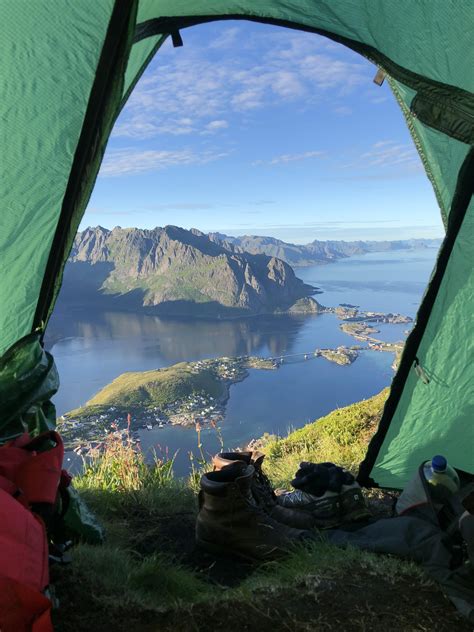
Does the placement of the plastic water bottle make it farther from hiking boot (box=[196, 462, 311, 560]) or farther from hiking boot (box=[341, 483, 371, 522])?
hiking boot (box=[196, 462, 311, 560])

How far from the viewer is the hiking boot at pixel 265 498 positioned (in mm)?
3010

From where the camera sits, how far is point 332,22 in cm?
314

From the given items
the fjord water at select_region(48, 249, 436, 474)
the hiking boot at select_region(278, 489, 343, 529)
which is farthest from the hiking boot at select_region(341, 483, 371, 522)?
the fjord water at select_region(48, 249, 436, 474)

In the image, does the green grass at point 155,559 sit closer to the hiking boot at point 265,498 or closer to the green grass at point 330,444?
the green grass at point 330,444

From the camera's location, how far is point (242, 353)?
446 ft

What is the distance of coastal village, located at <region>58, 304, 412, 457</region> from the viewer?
47.9 meters

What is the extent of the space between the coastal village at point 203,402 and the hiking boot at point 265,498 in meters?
1.85

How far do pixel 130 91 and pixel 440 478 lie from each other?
3599 millimetres

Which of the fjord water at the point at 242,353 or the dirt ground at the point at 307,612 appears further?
the fjord water at the point at 242,353

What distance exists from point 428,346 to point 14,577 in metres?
2.93

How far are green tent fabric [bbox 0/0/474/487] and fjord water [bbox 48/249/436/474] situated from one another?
36766mm

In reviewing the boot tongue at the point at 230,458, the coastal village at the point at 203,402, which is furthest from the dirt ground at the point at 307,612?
the coastal village at the point at 203,402

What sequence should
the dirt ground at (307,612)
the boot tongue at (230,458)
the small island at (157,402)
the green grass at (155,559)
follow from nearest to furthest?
the dirt ground at (307,612) < the green grass at (155,559) < the boot tongue at (230,458) < the small island at (157,402)

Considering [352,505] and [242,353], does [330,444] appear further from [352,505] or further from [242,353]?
[242,353]
